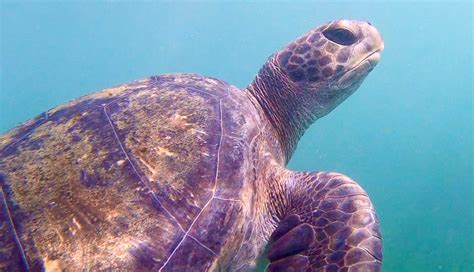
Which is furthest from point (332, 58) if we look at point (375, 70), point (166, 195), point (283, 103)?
point (375, 70)

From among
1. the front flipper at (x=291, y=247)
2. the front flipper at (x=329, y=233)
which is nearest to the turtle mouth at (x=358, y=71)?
the front flipper at (x=329, y=233)

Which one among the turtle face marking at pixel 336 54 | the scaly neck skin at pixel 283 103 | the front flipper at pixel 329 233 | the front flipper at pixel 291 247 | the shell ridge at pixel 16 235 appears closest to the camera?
the shell ridge at pixel 16 235

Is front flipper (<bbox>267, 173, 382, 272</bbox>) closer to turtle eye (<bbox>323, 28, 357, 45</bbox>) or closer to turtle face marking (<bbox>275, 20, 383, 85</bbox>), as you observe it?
turtle face marking (<bbox>275, 20, 383, 85</bbox>)

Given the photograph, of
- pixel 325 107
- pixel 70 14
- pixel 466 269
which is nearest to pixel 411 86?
pixel 70 14

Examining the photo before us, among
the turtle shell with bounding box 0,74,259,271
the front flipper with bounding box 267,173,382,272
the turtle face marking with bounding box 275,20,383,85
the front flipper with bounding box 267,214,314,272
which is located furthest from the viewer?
the turtle face marking with bounding box 275,20,383,85

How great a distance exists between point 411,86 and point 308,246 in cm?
9287

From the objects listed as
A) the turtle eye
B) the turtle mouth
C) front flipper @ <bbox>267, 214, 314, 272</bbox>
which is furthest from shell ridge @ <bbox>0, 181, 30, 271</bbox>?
the turtle eye

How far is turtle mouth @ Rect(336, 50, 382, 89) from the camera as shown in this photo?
362 centimetres

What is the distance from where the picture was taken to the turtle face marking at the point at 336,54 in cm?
359

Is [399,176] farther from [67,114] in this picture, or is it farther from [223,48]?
[223,48]

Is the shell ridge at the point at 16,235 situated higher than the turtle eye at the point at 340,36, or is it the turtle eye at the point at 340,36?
the turtle eye at the point at 340,36

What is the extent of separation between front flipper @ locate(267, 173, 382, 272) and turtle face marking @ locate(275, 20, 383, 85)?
1326mm

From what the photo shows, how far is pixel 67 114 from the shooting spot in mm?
2570

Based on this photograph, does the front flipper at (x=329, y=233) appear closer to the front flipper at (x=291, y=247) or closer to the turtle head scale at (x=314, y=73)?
the front flipper at (x=291, y=247)
